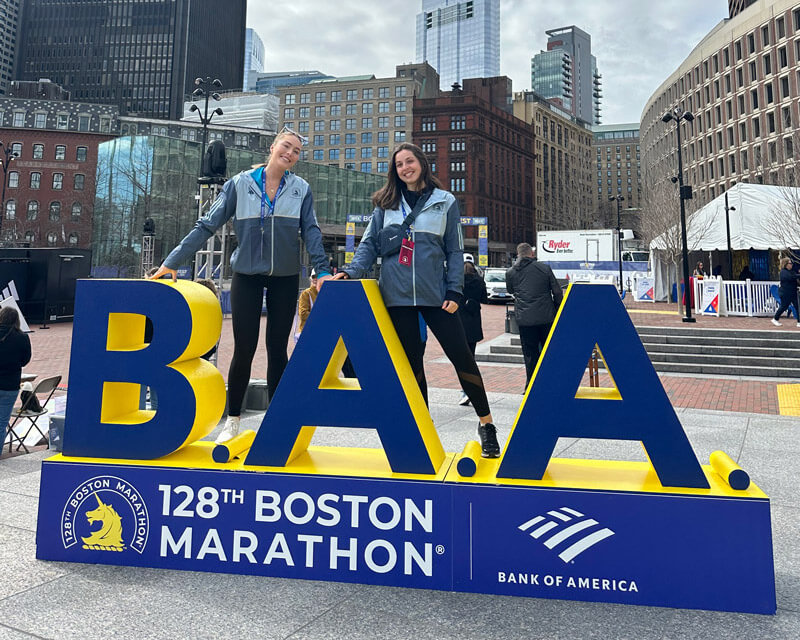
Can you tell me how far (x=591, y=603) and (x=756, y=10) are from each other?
6729 cm

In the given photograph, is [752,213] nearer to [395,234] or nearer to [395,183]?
[395,183]

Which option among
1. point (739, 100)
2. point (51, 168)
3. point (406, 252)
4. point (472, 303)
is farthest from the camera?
point (51, 168)

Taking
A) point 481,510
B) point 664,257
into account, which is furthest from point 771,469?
point 664,257

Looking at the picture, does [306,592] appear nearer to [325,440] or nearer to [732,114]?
[325,440]

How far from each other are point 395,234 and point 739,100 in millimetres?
64509

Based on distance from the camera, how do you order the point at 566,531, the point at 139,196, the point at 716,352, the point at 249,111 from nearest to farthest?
the point at 566,531 → the point at 716,352 → the point at 139,196 → the point at 249,111

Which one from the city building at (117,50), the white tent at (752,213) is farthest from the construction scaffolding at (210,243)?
the city building at (117,50)

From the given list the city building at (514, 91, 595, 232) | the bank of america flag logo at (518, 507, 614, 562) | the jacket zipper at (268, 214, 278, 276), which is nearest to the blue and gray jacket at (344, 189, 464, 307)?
the jacket zipper at (268, 214, 278, 276)

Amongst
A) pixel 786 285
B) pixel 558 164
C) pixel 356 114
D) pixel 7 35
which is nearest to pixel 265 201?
pixel 786 285

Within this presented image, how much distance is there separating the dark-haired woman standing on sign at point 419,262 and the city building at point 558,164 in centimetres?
9974

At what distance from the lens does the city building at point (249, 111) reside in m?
95.2

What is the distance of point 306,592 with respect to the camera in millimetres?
2193

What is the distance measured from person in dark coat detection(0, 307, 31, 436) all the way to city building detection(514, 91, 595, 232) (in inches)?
3920

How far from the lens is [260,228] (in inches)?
123
